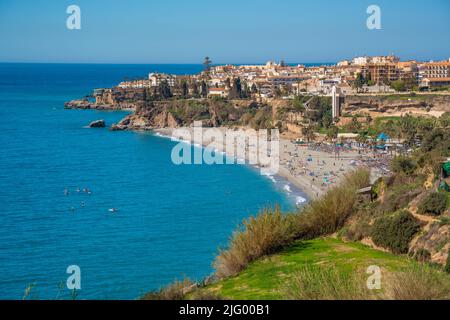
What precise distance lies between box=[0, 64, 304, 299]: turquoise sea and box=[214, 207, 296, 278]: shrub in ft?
10.3

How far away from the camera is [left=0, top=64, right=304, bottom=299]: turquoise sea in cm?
1783

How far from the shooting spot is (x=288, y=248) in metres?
12.7

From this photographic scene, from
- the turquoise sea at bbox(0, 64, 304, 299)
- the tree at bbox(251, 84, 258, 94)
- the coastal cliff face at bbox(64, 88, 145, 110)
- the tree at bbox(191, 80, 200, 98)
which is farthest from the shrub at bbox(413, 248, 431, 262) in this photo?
the coastal cliff face at bbox(64, 88, 145, 110)

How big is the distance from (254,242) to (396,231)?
106 inches

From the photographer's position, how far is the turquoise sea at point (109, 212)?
1783 centimetres

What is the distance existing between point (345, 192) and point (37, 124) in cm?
4666

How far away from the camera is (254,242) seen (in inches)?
477

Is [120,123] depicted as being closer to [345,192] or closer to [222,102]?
[222,102]

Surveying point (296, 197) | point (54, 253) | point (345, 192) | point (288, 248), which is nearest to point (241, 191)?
point (296, 197)

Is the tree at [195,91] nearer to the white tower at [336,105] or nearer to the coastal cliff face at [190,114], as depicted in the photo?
the coastal cliff face at [190,114]

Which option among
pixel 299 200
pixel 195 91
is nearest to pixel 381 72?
pixel 195 91

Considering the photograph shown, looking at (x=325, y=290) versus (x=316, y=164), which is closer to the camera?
(x=325, y=290)

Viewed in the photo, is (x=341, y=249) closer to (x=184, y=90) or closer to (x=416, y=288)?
(x=416, y=288)

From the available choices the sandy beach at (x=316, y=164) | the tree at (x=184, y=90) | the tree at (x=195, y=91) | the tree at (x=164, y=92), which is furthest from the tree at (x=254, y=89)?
the sandy beach at (x=316, y=164)
